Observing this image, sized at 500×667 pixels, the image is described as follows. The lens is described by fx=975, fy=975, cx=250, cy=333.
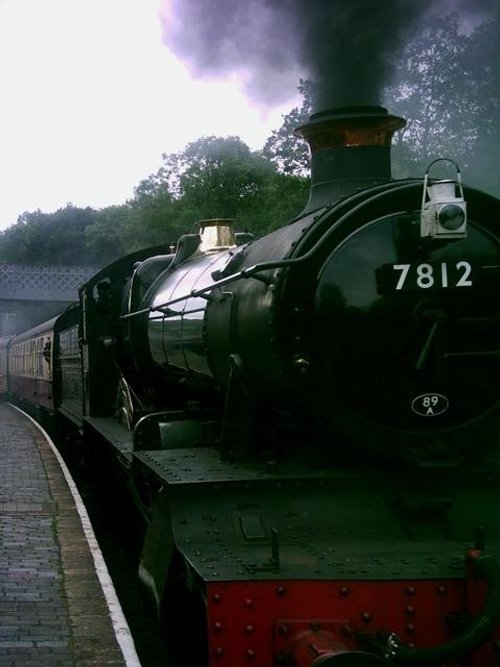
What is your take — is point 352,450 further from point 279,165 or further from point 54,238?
point 54,238

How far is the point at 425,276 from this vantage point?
15.5 ft

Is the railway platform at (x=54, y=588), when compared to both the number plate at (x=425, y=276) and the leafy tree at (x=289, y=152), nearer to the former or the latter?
the number plate at (x=425, y=276)

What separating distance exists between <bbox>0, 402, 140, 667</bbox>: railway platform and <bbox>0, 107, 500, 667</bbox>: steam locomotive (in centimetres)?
46

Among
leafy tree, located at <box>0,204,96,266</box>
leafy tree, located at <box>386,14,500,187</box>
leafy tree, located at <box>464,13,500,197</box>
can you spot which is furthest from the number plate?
leafy tree, located at <box>0,204,96,266</box>

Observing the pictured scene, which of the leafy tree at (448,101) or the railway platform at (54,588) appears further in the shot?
the leafy tree at (448,101)

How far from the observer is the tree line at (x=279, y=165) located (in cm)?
2223

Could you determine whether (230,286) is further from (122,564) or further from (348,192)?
(122,564)

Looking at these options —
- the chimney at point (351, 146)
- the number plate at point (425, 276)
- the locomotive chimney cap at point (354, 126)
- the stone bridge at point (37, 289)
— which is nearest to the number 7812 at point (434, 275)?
the number plate at point (425, 276)

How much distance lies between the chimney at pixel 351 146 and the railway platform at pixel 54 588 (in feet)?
8.79

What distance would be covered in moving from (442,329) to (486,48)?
721 inches

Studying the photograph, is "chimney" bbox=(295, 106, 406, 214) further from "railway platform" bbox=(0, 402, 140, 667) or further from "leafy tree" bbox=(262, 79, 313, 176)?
"leafy tree" bbox=(262, 79, 313, 176)

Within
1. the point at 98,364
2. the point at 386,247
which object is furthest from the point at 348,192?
the point at 98,364

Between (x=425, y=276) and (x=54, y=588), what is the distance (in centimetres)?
344

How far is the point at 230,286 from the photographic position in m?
5.57
